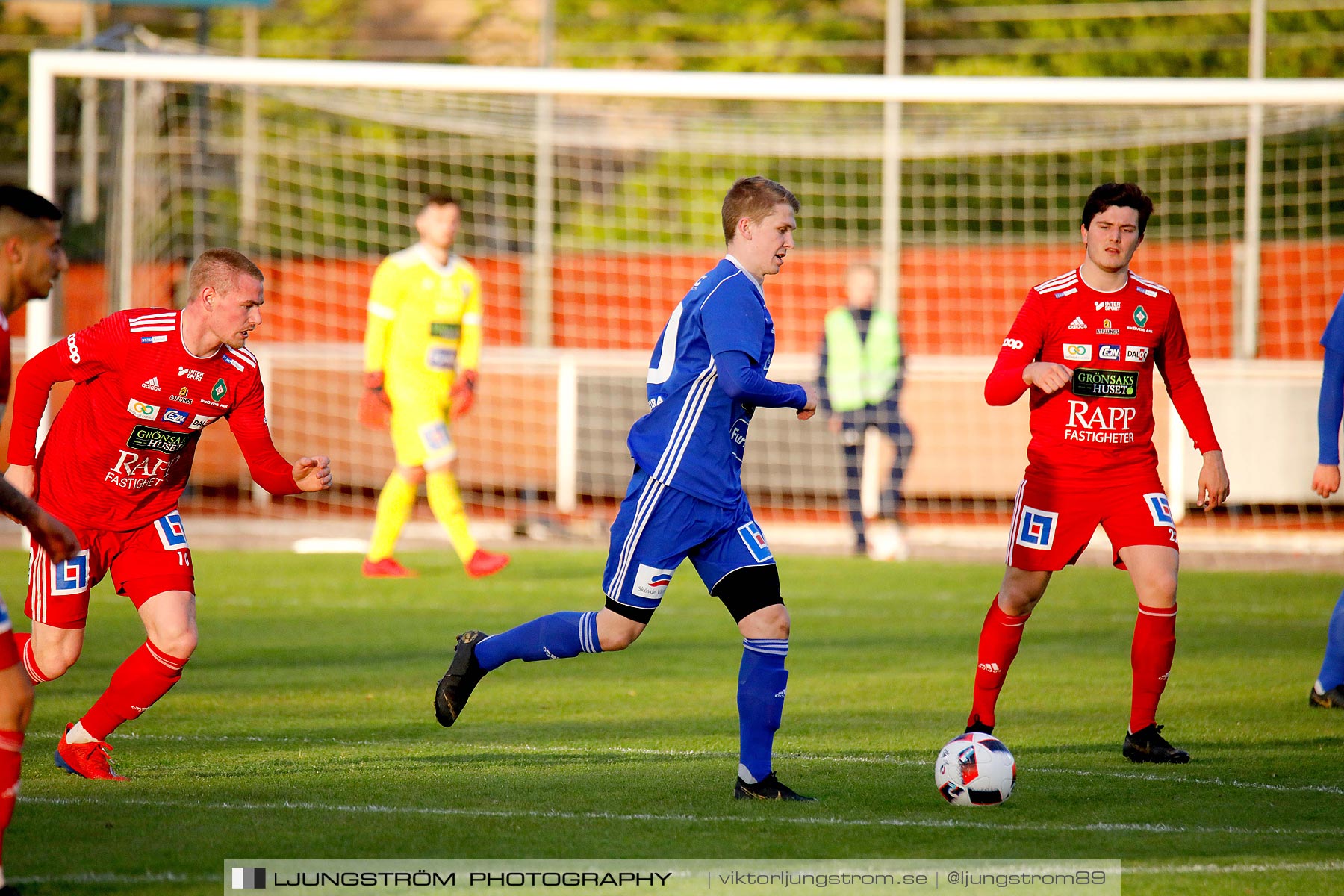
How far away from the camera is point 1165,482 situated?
14516mm

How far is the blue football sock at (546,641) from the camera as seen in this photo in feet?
16.6

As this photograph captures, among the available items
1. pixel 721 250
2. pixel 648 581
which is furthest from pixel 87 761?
pixel 721 250

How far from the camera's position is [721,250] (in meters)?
19.8

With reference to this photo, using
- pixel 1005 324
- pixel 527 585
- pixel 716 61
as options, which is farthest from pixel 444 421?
pixel 716 61

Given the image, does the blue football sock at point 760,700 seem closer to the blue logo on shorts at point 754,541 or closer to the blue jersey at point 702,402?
the blue logo on shorts at point 754,541

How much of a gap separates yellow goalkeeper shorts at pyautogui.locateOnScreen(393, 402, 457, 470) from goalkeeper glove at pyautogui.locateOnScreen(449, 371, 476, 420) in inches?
6.5

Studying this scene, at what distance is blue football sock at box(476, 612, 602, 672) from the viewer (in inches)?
199

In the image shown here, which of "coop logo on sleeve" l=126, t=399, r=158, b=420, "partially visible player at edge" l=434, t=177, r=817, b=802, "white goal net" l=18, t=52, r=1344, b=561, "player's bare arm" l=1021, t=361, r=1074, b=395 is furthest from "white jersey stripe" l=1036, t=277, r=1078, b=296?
"white goal net" l=18, t=52, r=1344, b=561

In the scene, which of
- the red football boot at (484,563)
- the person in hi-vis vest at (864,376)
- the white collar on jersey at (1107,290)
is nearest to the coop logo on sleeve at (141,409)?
the white collar on jersey at (1107,290)

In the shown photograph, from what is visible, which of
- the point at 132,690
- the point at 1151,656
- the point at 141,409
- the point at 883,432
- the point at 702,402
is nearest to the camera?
the point at 702,402

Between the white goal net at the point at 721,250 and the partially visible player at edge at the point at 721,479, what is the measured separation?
28.0 feet

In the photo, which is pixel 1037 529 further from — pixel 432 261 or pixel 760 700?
pixel 432 261

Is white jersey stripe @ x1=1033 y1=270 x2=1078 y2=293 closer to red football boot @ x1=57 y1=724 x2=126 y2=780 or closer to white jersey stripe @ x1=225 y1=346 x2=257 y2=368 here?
white jersey stripe @ x1=225 y1=346 x2=257 y2=368

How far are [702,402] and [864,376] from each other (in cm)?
777
